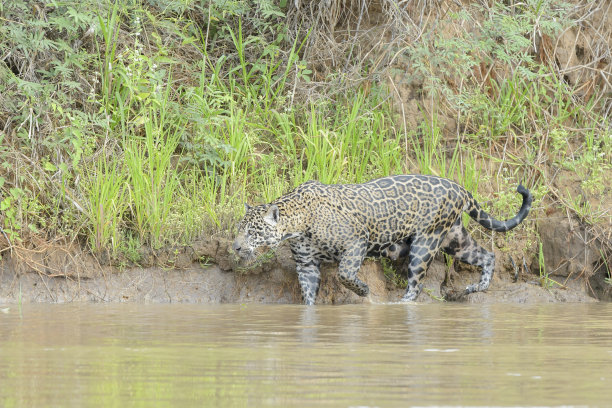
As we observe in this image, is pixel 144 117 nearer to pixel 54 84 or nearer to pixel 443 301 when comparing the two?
pixel 54 84

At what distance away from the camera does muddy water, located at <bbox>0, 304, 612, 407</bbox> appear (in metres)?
3.14

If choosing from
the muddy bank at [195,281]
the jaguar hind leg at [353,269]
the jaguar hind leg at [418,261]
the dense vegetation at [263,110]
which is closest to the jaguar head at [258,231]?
the muddy bank at [195,281]

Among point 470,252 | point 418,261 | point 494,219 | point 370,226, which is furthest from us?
point 494,219

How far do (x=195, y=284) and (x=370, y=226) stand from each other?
166 cm

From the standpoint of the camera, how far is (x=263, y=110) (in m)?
10.0

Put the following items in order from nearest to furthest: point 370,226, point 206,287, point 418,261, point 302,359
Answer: point 302,359 → point 370,226 → point 418,261 → point 206,287

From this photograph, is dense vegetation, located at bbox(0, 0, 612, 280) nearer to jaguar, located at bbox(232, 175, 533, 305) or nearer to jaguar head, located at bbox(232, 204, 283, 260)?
jaguar, located at bbox(232, 175, 533, 305)

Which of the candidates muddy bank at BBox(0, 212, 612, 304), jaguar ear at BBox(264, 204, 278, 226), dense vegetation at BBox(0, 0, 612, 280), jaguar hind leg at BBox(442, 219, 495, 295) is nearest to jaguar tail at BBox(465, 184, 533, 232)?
jaguar hind leg at BBox(442, 219, 495, 295)

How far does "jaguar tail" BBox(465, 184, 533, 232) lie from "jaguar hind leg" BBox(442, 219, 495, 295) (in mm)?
173

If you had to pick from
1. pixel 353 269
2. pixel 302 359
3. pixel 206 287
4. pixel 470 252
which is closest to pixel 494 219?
pixel 470 252

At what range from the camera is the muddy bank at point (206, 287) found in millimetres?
7977

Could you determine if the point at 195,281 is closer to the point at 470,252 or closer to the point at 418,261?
the point at 418,261

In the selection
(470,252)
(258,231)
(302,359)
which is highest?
(302,359)

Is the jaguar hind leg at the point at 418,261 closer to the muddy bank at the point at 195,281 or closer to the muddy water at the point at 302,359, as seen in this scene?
the muddy bank at the point at 195,281
